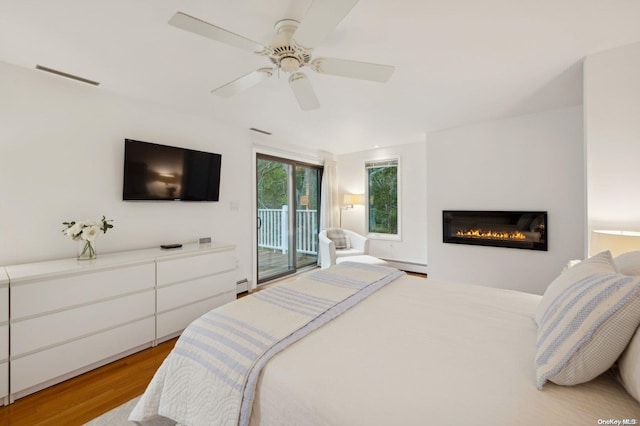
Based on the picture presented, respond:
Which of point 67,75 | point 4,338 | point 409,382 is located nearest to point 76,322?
point 4,338

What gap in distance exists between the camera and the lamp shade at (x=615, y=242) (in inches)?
65.4

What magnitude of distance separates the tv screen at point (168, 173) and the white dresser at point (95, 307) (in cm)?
63

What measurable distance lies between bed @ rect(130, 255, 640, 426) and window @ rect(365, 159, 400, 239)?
3.66 m

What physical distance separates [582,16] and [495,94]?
1143 mm

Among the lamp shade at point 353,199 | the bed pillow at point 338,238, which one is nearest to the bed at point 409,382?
the bed pillow at point 338,238

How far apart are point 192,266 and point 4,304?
1247mm

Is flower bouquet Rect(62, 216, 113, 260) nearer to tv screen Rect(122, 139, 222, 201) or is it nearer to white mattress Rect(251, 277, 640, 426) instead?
tv screen Rect(122, 139, 222, 201)

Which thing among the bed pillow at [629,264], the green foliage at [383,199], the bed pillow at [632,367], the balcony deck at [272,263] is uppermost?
the green foliage at [383,199]

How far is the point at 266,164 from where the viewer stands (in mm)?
4383

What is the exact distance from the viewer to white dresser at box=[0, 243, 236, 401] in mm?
1807

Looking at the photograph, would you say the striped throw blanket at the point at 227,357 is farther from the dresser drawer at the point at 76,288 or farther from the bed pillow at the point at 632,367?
the dresser drawer at the point at 76,288

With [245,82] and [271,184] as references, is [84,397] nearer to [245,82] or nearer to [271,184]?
[245,82]

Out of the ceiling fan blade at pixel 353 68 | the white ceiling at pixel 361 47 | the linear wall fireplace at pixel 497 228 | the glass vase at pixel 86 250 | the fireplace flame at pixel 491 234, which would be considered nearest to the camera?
the white ceiling at pixel 361 47

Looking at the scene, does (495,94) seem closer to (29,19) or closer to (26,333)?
(29,19)
